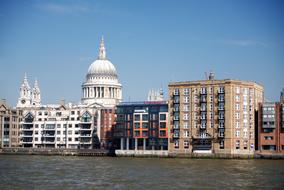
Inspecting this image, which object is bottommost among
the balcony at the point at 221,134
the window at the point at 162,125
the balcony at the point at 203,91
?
the balcony at the point at 221,134

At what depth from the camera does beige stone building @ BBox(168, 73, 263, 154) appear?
136m

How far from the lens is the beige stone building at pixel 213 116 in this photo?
446ft

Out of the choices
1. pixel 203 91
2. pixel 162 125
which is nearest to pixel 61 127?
pixel 162 125

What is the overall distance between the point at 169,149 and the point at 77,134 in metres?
39.7

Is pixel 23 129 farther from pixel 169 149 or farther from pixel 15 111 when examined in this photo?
pixel 169 149

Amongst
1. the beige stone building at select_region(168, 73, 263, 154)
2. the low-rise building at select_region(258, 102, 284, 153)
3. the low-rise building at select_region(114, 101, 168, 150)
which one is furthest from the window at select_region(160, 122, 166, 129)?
the low-rise building at select_region(258, 102, 284, 153)

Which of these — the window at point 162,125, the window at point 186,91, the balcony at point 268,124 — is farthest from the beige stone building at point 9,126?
the balcony at point 268,124

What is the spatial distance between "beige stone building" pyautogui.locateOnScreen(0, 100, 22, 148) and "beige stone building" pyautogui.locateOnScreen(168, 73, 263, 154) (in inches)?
2191

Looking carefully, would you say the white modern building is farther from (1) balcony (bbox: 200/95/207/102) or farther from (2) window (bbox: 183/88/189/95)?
(1) balcony (bbox: 200/95/207/102)

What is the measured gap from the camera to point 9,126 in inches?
6924

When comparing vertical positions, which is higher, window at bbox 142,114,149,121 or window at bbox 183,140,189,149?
window at bbox 142,114,149,121

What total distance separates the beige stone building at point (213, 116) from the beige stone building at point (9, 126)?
183ft

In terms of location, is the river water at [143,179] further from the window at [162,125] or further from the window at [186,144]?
the window at [162,125]

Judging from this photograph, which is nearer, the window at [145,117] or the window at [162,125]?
the window at [162,125]
